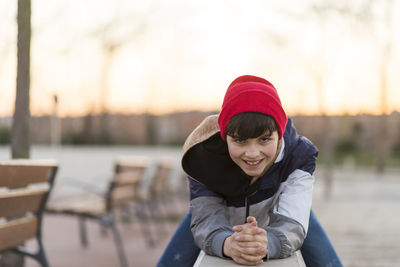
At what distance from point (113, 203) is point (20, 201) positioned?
2203 millimetres

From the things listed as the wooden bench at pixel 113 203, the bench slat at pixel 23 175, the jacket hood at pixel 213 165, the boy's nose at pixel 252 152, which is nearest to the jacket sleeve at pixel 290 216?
the jacket hood at pixel 213 165

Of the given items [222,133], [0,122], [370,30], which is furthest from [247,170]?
[370,30]

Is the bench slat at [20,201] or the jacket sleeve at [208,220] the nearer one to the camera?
the jacket sleeve at [208,220]

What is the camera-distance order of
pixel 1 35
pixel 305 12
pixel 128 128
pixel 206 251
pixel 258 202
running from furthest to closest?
1. pixel 128 128
2. pixel 305 12
3. pixel 1 35
4. pixel 258 202
5. pixel 206 251

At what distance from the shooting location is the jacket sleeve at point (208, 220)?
2.11 metres

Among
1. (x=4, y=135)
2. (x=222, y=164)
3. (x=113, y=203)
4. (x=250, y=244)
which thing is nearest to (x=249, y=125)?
(x=222, y=164)

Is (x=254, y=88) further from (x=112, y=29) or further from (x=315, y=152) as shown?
(x=112, y=29)

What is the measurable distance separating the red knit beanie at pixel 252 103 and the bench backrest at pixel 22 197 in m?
1.47

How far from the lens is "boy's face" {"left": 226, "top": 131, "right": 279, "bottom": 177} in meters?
2.10

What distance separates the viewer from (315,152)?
2.39 m

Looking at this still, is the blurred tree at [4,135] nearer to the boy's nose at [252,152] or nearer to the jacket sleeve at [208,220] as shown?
the jacket sleeve at [208,220]

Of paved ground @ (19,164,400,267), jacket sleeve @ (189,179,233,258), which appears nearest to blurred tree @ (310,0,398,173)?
paved ground @ (19,164,400,267)

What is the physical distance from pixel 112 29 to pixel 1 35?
390 inches

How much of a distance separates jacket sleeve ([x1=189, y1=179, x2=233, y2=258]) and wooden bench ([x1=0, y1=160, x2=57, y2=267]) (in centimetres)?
126
